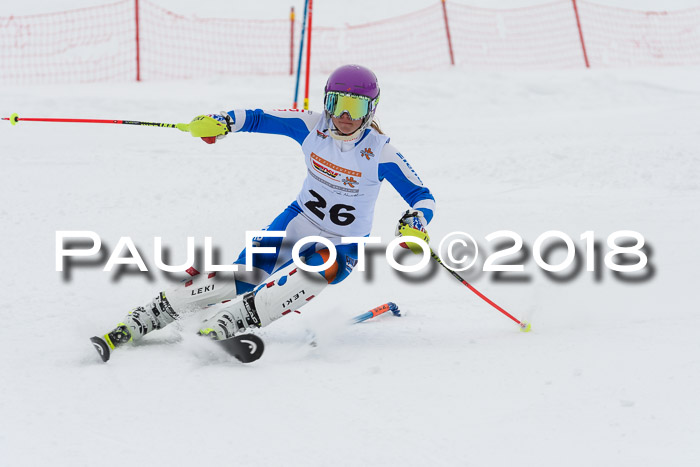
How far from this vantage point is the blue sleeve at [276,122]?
13.1ft

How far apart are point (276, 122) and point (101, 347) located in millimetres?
1537

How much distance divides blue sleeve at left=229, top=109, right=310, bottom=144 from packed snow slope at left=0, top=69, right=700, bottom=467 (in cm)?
114

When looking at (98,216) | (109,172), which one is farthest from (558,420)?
(109,172)

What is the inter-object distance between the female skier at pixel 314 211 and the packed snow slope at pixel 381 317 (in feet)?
0.61

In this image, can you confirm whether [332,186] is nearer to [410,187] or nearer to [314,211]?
[314,211]

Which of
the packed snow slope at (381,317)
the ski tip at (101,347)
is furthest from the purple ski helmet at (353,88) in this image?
the ski tip at (101,347)

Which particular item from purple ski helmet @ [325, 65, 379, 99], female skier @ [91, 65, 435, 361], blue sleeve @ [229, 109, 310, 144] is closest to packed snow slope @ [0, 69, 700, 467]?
female skier @ [91, 65, 435, 361]

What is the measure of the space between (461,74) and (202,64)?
15.8 feet

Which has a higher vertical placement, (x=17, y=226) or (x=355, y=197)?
(x=355, y=197)

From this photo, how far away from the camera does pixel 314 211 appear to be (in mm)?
4043

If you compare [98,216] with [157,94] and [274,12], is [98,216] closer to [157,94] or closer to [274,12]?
[157,94]

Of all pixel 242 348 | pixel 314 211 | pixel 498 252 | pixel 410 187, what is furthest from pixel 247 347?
pixel 498 252

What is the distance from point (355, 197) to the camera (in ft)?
12.9

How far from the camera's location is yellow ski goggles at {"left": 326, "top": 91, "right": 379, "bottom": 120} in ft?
12.2
